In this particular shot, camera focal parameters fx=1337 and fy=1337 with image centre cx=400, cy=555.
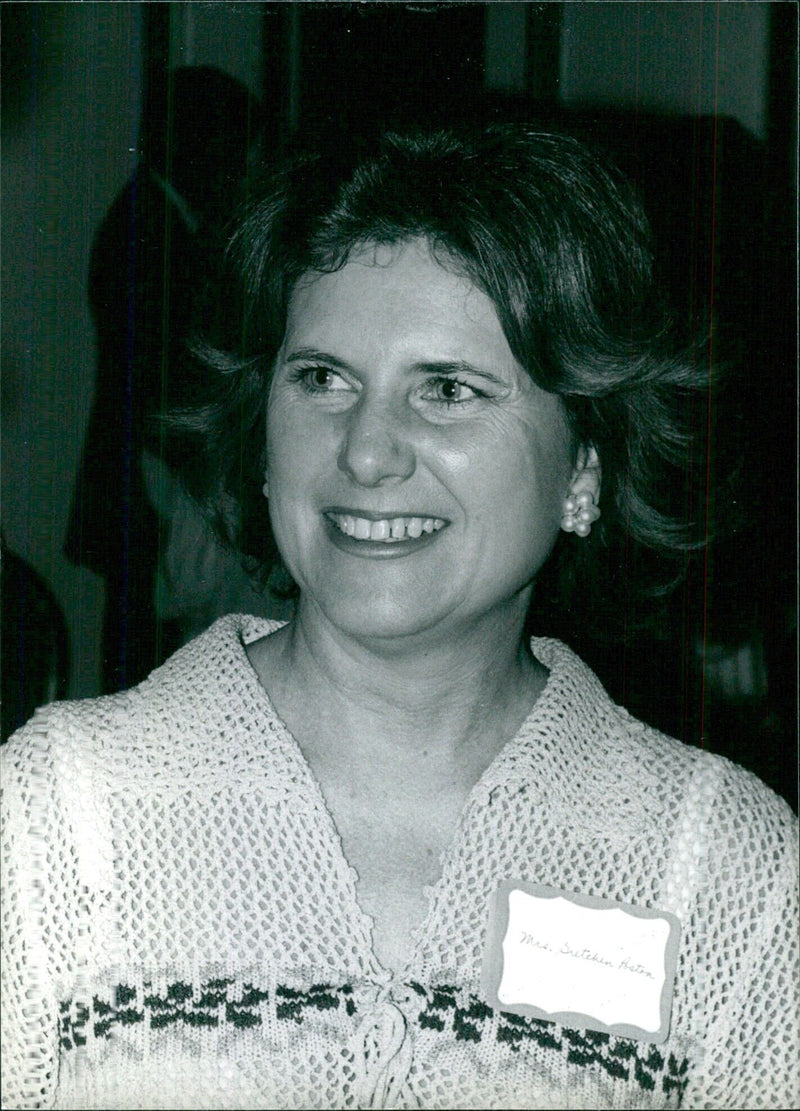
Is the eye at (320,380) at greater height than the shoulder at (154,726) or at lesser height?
greater

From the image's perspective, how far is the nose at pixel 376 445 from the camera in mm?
1779

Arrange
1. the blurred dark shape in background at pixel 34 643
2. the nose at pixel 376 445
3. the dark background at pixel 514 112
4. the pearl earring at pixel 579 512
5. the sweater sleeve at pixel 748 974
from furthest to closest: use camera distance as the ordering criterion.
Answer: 1. the blurred dark shape in background at pixel 34 643
2. the dark background at pixel 514 112
3. the pearl earring at pixel 579 512
4. the sweater sleeve at pixel 748 974
5. the nose at pixel 376 445

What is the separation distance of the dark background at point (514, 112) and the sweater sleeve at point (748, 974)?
2.44 ft

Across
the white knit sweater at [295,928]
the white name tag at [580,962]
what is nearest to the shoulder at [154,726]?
the white knit sweater at [295,928]

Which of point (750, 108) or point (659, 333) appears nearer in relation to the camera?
point (659, 333)

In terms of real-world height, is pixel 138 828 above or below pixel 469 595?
below

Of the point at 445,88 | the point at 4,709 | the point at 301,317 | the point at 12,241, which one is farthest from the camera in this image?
the point at 445,88

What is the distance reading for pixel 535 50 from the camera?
2.47 m

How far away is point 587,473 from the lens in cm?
212

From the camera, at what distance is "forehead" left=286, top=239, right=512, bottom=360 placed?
5.94 feet

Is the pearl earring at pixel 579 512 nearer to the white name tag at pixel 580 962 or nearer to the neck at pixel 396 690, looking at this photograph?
the neck at pixel 396 690

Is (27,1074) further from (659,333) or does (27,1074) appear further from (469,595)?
(659,333)

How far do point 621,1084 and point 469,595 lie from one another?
0.71 m

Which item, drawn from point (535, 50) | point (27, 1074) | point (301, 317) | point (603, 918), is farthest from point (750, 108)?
point (27, 1074)
